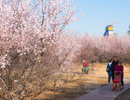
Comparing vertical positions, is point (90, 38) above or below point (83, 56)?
above

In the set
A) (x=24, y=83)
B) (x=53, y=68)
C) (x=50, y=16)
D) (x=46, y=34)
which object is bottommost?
(x=24, y=83)

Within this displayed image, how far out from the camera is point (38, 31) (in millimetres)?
6105

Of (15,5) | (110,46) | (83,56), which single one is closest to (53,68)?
(15,5)

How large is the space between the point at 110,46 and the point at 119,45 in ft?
6.50

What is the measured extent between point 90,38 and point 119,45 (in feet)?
23.0

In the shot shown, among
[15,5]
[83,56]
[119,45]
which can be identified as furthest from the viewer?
[119,45]

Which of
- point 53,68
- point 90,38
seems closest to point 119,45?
point 90,38

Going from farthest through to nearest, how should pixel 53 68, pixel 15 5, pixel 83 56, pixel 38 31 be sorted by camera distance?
pixel 83 56 → pixel 53 68 → pixel 15 5 → pixel 38 31

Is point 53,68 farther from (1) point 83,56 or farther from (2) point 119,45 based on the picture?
(2) point 119,45

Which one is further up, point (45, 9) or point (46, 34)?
point (45, 9)

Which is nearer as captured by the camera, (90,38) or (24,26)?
(24,26)

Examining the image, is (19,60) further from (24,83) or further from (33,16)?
(33,16)

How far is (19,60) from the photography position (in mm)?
6801

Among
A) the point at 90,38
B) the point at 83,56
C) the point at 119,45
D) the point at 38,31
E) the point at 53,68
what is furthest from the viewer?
the point at 90,38
